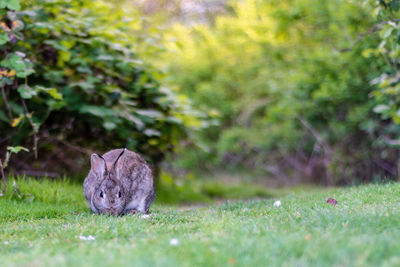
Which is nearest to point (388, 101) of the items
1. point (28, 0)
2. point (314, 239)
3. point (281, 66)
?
point (281, 66)

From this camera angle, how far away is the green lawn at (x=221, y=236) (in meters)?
3.99

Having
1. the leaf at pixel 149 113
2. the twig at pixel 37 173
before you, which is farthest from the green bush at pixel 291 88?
the twig at pixel 37 173

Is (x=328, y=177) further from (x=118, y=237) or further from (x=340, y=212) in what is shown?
(x=118, y=237)

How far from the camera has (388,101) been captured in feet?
34.0

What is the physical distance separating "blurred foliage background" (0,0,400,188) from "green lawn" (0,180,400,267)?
2836 mm

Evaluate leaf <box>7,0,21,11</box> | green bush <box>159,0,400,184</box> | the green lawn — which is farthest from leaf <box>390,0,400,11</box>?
leaf <box>7,0,21,11</box>

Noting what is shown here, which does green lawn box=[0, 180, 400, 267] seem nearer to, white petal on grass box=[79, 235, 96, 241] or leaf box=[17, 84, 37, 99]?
white petal on grass box=[79, 235, 96, 241]

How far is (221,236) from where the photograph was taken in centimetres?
478

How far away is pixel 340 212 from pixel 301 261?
7.14ft

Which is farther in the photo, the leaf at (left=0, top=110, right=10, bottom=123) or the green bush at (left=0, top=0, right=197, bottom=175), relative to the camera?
the green bush at (left=0, top=0, right=197, bottom=175)

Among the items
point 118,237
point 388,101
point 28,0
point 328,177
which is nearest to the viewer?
point 118,237

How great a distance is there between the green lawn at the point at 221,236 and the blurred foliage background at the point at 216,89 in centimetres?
284

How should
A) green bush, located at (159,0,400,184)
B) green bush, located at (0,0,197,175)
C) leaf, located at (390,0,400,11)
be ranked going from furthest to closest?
green bush, located at (159,0,400,184), green bush, located at (0,0,197,175), leaf, located at (390,0,400,11)

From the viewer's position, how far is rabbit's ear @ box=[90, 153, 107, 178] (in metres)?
6.79
